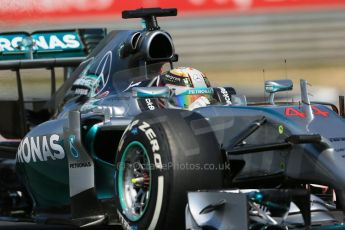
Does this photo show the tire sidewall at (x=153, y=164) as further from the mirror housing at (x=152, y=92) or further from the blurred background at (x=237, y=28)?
the blurred background at (x=237, y=28)

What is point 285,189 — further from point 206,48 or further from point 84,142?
point 206,48

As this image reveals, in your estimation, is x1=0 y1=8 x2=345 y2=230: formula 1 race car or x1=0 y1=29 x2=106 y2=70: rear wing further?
x1=0 y1=29 x2=106 y2=70: rear wing

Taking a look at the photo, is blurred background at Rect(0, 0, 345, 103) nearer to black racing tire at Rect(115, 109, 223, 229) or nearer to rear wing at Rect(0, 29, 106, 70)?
rear wing at Rect(0, 29, 106, 70)

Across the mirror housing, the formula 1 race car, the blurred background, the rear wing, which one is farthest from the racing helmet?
the blurred background

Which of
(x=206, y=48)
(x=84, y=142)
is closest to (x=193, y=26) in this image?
(x=206, y=48)

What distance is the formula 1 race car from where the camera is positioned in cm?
582

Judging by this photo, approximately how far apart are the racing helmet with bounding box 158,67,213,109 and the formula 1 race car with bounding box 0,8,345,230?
1 cm

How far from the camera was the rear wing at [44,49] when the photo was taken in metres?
9.20

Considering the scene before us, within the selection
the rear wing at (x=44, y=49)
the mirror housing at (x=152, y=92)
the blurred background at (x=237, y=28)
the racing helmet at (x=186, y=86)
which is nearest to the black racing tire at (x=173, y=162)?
the mirror housing at (x=152, y=92)

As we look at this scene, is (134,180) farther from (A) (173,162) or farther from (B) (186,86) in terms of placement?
(B) (186,86)

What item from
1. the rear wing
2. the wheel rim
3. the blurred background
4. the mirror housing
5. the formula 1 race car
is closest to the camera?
the formula 1 race car

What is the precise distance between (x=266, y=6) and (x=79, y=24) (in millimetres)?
3998

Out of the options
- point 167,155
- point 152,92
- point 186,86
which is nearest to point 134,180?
point 167,155

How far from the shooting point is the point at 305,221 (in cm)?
577
